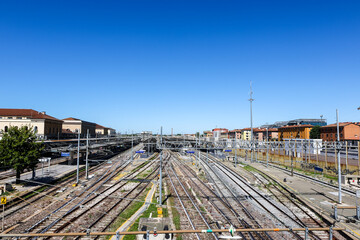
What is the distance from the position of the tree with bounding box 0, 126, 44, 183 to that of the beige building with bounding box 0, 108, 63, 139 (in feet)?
124

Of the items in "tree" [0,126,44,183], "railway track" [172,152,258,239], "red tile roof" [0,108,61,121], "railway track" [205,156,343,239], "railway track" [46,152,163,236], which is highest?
"red tile roof" [0,108,61,121]

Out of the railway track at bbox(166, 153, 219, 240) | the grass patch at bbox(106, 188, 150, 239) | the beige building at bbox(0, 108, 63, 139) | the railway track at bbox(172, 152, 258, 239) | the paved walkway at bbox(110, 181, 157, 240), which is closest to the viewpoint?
the railway track at bbox(166, 153, 219, 240)

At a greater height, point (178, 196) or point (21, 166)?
point (21, 166)

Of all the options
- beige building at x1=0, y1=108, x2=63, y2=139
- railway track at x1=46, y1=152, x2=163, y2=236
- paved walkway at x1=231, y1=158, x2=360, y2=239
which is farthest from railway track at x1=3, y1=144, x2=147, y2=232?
beige building at x1=0, y1=108, x2=63, y2=139

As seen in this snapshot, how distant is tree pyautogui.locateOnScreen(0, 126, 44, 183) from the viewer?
21969mm

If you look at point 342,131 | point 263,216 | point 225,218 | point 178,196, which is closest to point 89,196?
point 178,196

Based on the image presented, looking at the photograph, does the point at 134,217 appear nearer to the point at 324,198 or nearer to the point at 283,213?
the point at 283,213

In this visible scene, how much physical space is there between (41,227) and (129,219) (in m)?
5.50

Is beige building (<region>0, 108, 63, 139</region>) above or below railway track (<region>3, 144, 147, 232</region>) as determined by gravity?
above

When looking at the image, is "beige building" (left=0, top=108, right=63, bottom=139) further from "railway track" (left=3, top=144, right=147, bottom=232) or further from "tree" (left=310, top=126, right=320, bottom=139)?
"tree" (left=310, top=126, right=320, bottom=139)

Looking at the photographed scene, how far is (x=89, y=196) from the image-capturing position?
782 inches

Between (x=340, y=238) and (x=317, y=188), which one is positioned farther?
(x=317, y=188)

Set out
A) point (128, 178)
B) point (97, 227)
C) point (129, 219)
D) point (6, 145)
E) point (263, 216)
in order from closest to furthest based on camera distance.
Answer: point (97, 227)
point (129, 219)
point (263, 216)
point (6, 145)
point (128, 178)

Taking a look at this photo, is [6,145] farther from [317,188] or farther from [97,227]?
[317,188]
